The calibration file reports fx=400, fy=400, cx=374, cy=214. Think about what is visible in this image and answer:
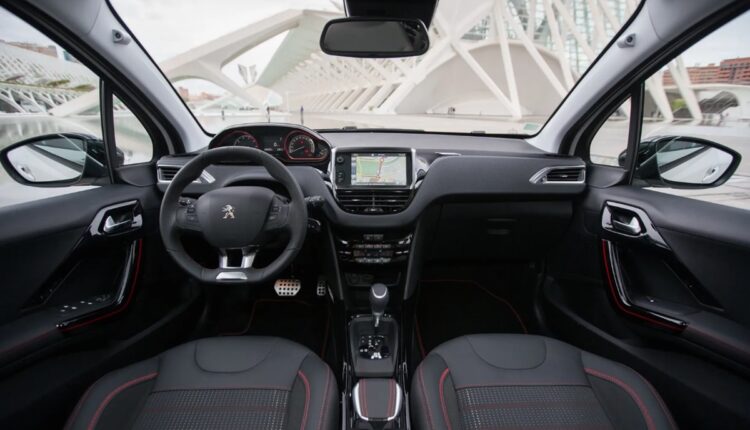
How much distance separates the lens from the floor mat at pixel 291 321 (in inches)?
112

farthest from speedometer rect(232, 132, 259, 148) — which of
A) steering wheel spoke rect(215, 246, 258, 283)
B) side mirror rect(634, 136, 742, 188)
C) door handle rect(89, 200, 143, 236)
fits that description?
side mirror rect(634, 136, 742, 188)

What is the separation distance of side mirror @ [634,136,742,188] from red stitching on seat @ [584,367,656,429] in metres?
1.21

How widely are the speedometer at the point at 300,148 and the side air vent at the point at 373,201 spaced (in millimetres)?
412

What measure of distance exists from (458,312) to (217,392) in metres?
2.04

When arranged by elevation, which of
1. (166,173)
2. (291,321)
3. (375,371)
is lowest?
(291,321)

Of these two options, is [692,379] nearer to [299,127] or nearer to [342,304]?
[342,304]

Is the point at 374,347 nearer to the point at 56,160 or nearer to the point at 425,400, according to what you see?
the point at 425,400

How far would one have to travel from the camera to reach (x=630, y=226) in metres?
2.03

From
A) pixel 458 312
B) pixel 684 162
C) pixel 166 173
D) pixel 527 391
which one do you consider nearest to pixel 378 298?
pixel 527 391

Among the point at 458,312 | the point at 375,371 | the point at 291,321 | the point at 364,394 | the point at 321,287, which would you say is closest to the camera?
the point at 364,394

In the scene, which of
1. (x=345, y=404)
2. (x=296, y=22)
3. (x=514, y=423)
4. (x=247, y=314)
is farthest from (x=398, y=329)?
(x=296, y=22)

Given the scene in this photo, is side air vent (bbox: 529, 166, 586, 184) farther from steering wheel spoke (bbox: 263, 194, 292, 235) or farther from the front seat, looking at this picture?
the front seat

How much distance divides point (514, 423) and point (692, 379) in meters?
0.94

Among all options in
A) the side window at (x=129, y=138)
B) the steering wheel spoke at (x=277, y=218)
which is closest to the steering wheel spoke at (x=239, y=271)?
the steering wheel spoke at (x=277, y=218)
